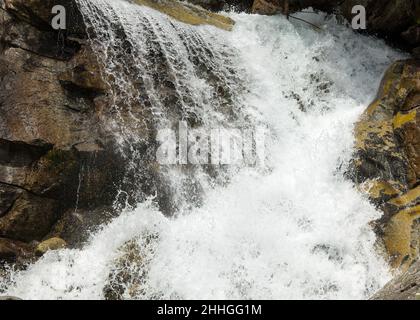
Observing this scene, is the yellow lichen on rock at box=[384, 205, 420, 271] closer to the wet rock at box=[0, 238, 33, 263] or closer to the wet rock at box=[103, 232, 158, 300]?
the wet rock at box=[103, 232, 158, 300]

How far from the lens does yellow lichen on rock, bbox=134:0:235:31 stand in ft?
34.8

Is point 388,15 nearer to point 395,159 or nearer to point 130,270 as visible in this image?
point 395,159

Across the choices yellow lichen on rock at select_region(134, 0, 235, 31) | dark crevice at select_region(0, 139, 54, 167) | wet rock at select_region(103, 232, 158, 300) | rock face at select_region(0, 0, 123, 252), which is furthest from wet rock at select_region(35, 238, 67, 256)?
yellow lichen on rock at select_region(134, 0, 235, 31)

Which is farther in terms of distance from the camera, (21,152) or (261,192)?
(261,192)

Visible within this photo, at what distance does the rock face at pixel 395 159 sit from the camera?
746 cm

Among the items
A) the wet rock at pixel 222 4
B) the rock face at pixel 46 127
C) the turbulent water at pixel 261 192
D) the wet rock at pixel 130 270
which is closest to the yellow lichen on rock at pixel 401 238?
the turbulent water at pixel 261 192

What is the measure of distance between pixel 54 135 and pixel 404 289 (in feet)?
18.8

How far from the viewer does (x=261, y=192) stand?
8359 millimetres

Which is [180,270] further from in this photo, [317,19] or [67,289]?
[317,19]

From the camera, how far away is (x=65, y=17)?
27.3ft

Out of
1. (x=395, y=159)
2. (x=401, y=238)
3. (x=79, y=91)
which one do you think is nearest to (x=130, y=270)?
(x=79, y=91)

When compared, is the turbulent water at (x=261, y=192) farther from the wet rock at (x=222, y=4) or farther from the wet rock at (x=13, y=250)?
the wet rock at (x=222, y=4)

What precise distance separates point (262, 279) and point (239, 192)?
213 centimetres

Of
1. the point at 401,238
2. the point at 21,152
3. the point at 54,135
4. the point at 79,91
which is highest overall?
the point at 79,91
